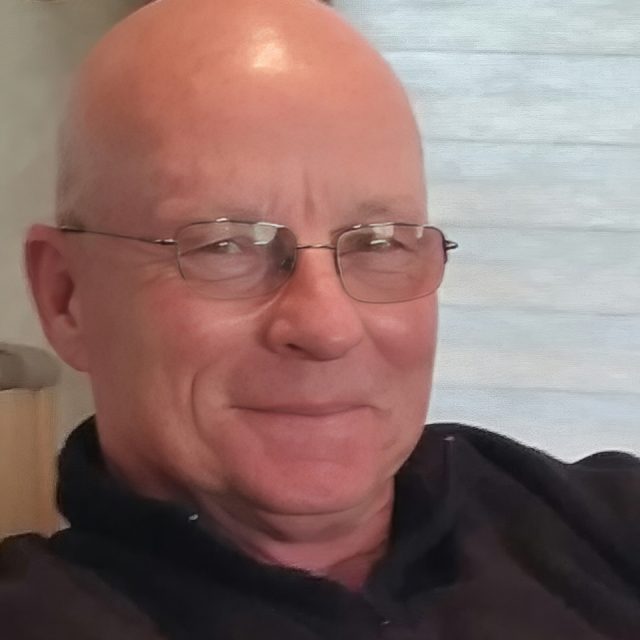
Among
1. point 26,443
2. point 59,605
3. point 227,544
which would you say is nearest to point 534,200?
point 26,443

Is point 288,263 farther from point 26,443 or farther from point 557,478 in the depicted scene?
point 26,443

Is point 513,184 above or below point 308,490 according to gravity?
above

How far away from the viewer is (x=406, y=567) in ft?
3.70

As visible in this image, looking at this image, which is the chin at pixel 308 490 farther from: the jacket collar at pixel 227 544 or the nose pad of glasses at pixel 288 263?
the nose pad of glasses at pixel 288 263

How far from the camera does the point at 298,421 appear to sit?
104 centimetres

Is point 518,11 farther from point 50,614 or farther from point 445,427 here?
point 50,614

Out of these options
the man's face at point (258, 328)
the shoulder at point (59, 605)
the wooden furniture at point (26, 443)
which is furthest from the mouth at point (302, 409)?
the wooden furniture at point (26, 443)

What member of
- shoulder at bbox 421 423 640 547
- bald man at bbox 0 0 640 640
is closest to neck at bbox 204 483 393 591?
bald man at bbox 0 0 640 640

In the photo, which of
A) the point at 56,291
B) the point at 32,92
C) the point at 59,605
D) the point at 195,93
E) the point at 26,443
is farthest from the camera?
the point at 32,92

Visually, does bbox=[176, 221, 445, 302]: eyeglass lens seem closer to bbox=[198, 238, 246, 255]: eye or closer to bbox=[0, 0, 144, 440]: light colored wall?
bbox=[198, 238, 246, 255]: eye

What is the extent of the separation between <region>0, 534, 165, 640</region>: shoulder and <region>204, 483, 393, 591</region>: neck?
0.48 feet

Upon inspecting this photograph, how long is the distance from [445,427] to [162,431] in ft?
1.26

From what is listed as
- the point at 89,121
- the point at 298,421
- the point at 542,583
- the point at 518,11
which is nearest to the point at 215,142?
the point at 89,121

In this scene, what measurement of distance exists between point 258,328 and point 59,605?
0.94 ft
